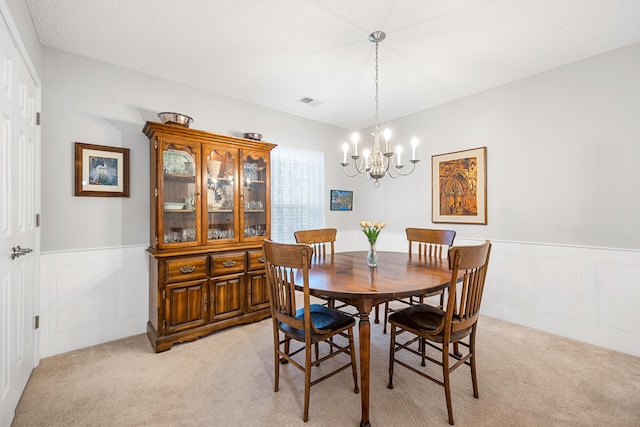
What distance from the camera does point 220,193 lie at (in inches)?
123

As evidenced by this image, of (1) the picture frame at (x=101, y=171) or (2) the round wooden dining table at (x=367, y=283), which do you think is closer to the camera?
(2) the round wooden dining table at (x=367, y=283)

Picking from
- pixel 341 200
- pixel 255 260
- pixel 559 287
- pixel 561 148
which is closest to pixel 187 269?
pixel 255 260

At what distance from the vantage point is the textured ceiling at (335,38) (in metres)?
2.06

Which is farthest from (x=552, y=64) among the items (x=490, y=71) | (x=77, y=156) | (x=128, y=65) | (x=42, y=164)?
(x=42, y=164)

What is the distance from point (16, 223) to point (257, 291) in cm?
205

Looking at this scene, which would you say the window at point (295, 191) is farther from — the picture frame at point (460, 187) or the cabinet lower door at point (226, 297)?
the picture frame at point (460, 187)

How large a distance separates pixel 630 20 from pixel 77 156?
15.8ft

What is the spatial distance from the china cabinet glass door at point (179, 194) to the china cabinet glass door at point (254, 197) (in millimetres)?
575

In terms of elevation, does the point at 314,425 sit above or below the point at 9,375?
below

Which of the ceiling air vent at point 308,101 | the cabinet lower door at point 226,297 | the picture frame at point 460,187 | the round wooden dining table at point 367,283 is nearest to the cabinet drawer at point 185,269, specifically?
the cabinet lower door at point 226,297

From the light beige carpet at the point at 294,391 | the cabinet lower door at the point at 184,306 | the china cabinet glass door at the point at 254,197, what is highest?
the china cabinet glass door at the point at 254,197

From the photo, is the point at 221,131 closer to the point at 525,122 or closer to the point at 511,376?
the point at 525,122

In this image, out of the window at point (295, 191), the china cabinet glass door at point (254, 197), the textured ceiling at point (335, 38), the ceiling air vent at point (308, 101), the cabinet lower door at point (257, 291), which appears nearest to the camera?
the textured ceiling at point (335, 38)

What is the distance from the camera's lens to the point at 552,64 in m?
2.87
